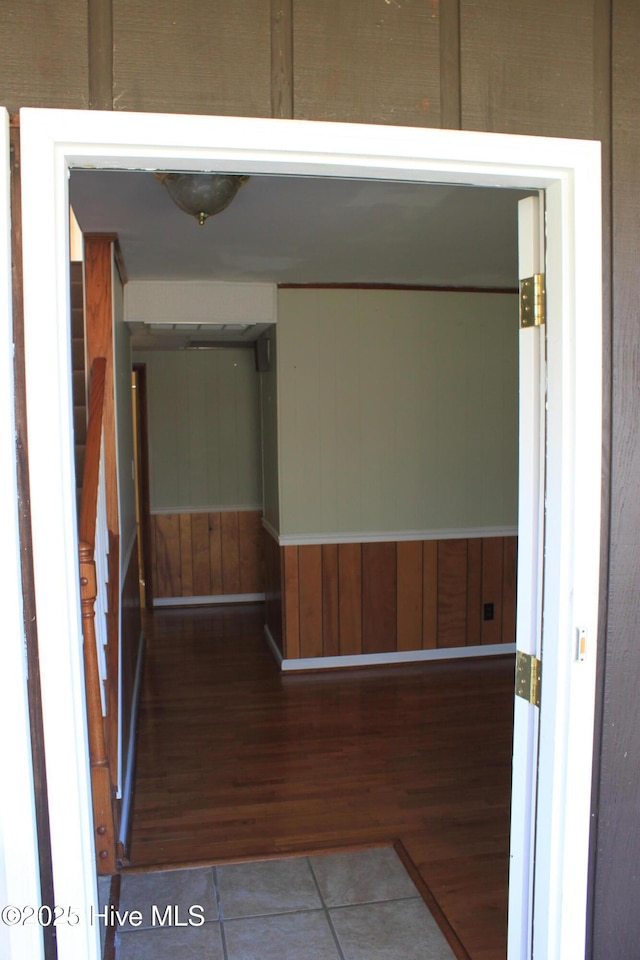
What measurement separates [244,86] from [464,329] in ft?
12.3

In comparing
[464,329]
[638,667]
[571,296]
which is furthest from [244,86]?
[464,329]

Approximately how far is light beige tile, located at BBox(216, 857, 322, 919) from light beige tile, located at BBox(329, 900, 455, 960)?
14 cm

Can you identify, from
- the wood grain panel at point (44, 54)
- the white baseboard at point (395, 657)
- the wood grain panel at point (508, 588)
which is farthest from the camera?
the wood grain panel at point (508, 588)

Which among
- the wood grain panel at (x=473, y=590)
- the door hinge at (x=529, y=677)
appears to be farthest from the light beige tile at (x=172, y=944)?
the wood grain panel at (x=473, y=590)

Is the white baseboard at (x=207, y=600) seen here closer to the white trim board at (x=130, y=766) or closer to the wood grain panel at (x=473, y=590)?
the white trim board at (x=130, y=766)

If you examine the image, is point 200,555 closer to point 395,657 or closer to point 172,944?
point 395,657

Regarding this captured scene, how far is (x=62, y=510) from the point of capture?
4.37ft

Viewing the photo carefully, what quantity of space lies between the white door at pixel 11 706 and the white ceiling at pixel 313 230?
1.35 meters

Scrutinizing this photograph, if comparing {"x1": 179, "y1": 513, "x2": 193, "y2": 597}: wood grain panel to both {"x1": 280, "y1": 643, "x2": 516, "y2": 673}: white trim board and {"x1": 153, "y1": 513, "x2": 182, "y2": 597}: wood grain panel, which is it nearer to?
{"x1": 153, "y1": 513, "x2": 182, "y2": 597}: wood grain panel

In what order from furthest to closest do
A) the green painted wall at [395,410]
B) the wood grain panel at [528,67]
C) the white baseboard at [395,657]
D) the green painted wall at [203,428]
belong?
1. the green painted wall at [203,428]
2. the white baseboard at [395,657]
3. the green painted wall at [395,410]
4. the wood grain panel at [528,67]

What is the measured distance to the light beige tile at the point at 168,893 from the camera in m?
2.43

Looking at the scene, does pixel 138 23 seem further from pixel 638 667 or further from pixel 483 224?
pixel 483 224

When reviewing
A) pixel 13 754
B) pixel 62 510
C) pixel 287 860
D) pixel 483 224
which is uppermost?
pixel 483 224

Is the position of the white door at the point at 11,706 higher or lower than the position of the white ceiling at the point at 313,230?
lower
